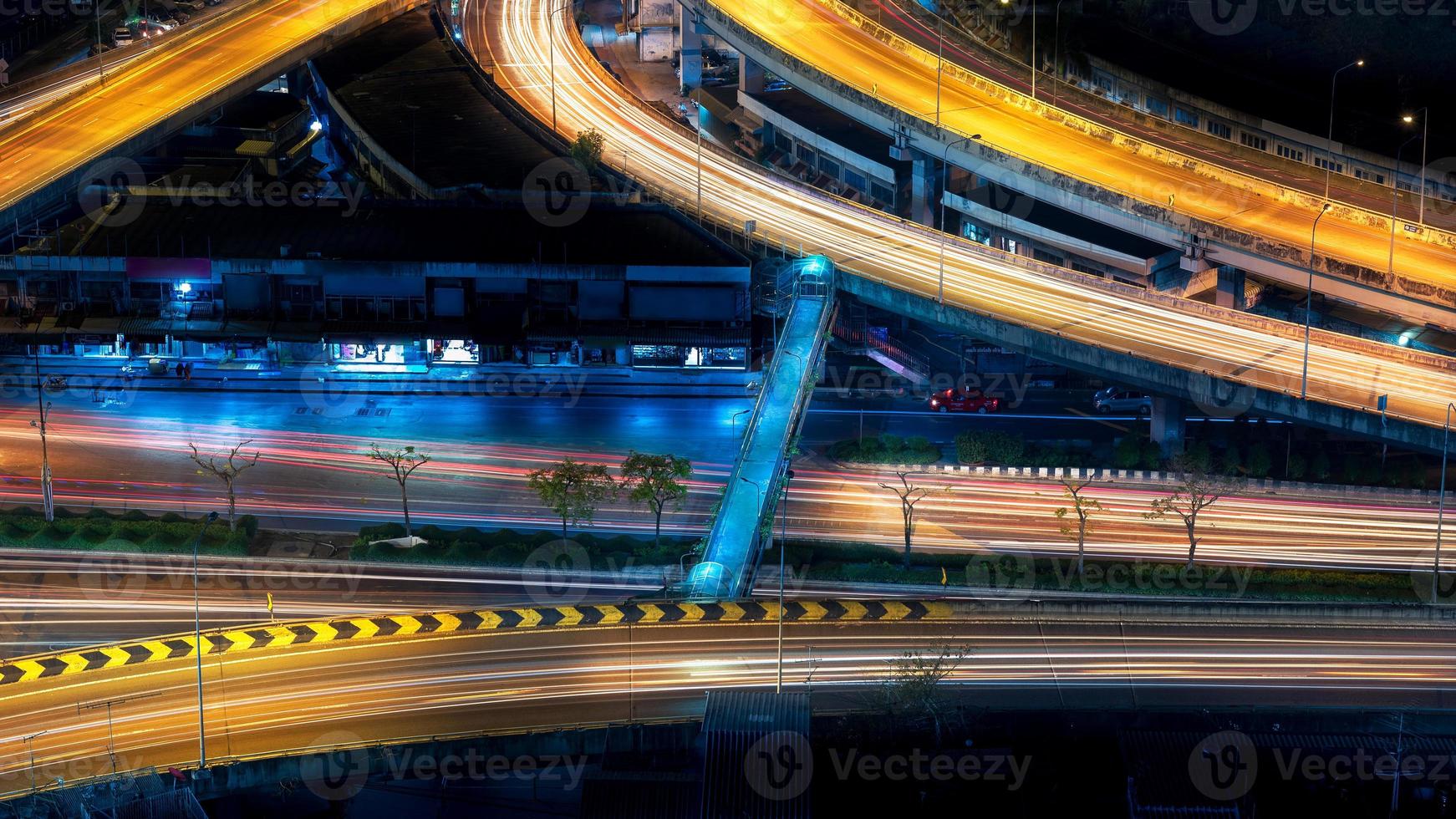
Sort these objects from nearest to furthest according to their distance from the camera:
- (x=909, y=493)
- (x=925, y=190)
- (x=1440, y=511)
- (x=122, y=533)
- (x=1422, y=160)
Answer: (x=1440, y=511) < (x=122, y=533) < (x=909, y=493) < (x=1422, y=160) < (x=925, y=190)

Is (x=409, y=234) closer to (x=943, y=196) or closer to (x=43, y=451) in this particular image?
(x=43, y=451)

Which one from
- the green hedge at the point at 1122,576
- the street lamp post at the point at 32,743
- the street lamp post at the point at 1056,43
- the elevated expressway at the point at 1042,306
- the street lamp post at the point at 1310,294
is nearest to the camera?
the street lamp post at the point at 32,743

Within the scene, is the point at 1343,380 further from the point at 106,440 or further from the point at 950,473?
the point at 106,440

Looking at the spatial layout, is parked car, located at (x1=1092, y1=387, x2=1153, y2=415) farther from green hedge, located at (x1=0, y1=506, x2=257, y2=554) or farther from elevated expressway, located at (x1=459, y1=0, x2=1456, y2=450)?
green hedge, located at (x1=0, y1=506, x2=257, y2=554)

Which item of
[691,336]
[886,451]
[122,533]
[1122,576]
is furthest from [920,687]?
[691,336]

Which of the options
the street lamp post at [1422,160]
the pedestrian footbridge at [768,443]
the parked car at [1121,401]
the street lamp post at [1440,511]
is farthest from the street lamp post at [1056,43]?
the street lamp post at [1440,511]

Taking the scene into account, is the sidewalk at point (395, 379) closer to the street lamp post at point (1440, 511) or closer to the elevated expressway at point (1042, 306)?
the elevated expressway at point (1042, 306)
